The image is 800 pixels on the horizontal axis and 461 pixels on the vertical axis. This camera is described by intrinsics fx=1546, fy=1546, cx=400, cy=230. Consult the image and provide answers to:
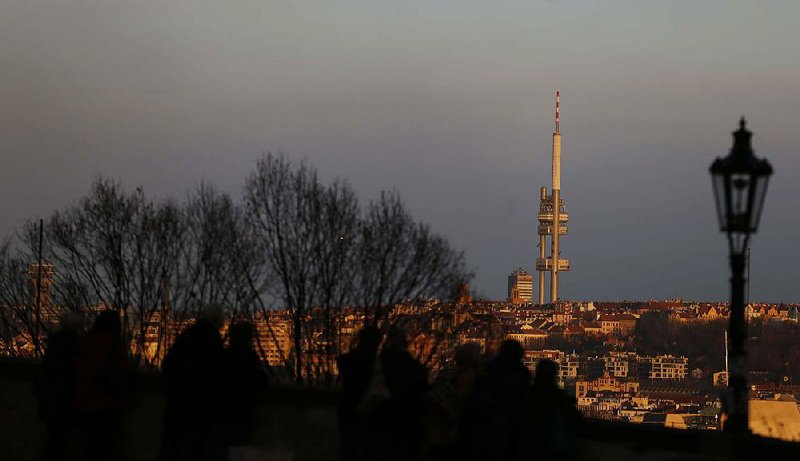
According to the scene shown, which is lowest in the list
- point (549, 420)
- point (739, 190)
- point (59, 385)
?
point (549, 420)

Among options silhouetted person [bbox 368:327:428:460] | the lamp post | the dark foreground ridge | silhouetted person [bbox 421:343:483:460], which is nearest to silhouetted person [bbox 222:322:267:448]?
the dark foreground ridge

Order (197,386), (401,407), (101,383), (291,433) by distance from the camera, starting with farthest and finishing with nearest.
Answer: (291,433) → (101,383) → (197,386) → (401,407)

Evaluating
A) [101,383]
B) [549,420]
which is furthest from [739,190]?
[101,383]

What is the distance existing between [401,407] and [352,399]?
85cm

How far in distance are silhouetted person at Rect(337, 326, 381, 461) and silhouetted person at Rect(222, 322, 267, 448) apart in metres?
0.65

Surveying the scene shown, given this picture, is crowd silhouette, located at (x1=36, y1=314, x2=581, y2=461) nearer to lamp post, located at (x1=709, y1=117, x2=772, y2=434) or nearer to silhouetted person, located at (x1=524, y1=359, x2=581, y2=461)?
silhouetted person, located at (x1=524, y1=359, x2=581, y2=461)

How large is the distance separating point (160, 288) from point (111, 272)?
2.76 meters

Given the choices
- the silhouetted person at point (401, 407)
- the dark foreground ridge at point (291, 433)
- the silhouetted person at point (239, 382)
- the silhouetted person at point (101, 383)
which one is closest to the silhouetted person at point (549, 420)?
the dark foreground ridge at point (291, 433)

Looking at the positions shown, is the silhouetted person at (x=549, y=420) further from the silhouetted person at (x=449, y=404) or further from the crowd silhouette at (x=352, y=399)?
the silhouetted person at (x=449, y=404)

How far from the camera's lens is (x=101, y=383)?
1163 centimetres

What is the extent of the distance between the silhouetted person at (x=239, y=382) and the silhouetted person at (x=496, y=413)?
1913 millimetres

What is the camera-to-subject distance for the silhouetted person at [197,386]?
36.9 feet

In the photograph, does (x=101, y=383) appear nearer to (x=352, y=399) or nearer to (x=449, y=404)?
(x=352, y=399)

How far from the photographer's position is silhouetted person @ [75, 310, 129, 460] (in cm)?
1162
